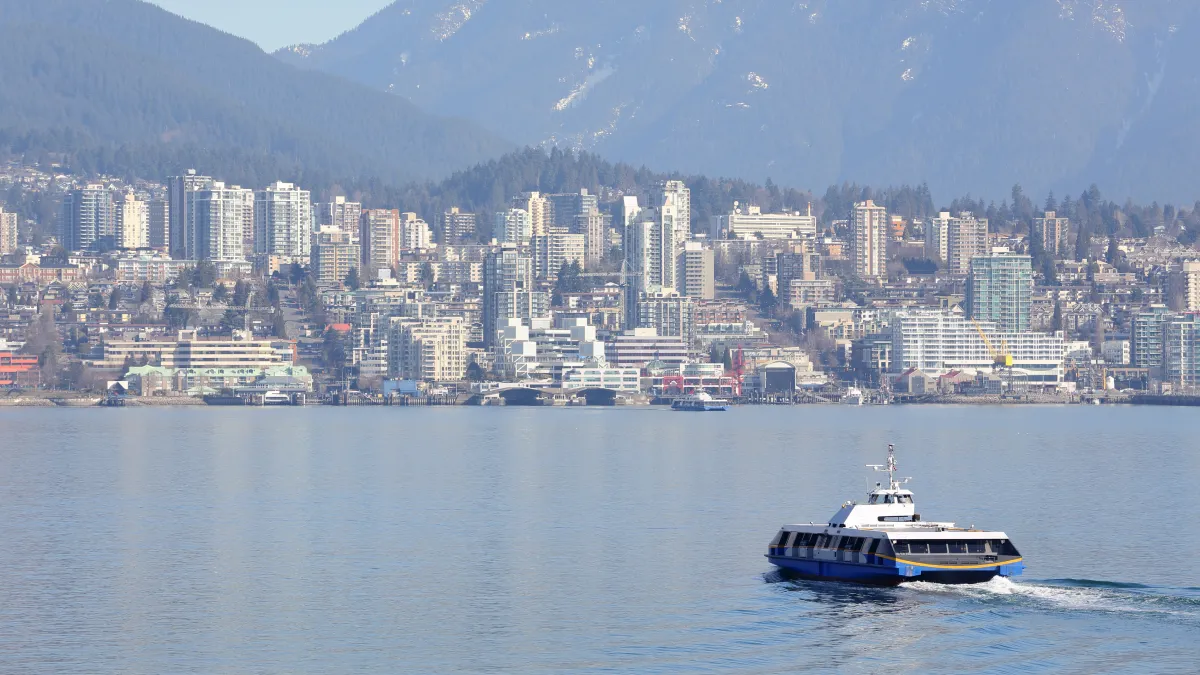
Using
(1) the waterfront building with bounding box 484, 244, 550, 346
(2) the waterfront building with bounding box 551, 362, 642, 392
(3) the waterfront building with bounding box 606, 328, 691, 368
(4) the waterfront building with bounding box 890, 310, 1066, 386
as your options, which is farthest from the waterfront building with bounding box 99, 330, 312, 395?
(4) the waterfront building with bounding box 890, 310, 1066, 386

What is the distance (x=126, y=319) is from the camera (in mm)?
184250

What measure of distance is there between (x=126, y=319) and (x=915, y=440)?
107 m

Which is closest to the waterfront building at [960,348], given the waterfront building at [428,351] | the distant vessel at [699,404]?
the distant vessel at [699,404]

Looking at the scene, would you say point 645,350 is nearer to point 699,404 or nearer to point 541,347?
point 541,347

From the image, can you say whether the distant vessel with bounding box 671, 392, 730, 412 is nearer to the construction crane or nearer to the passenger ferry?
the construction crane

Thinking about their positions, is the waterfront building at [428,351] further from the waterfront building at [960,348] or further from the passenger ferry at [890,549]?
the passenger ferry at [890,549]

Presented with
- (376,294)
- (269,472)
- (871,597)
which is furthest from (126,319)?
(871,597)

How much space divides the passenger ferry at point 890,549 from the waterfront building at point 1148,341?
5067 inches

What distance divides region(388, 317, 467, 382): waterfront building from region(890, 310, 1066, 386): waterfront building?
32.0m

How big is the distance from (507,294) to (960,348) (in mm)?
36671

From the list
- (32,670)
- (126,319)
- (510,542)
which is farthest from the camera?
(126,319)

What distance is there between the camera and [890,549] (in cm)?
3953

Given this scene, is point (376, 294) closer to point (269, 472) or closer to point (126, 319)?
point (126, 319)

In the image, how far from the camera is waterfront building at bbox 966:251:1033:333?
187m
